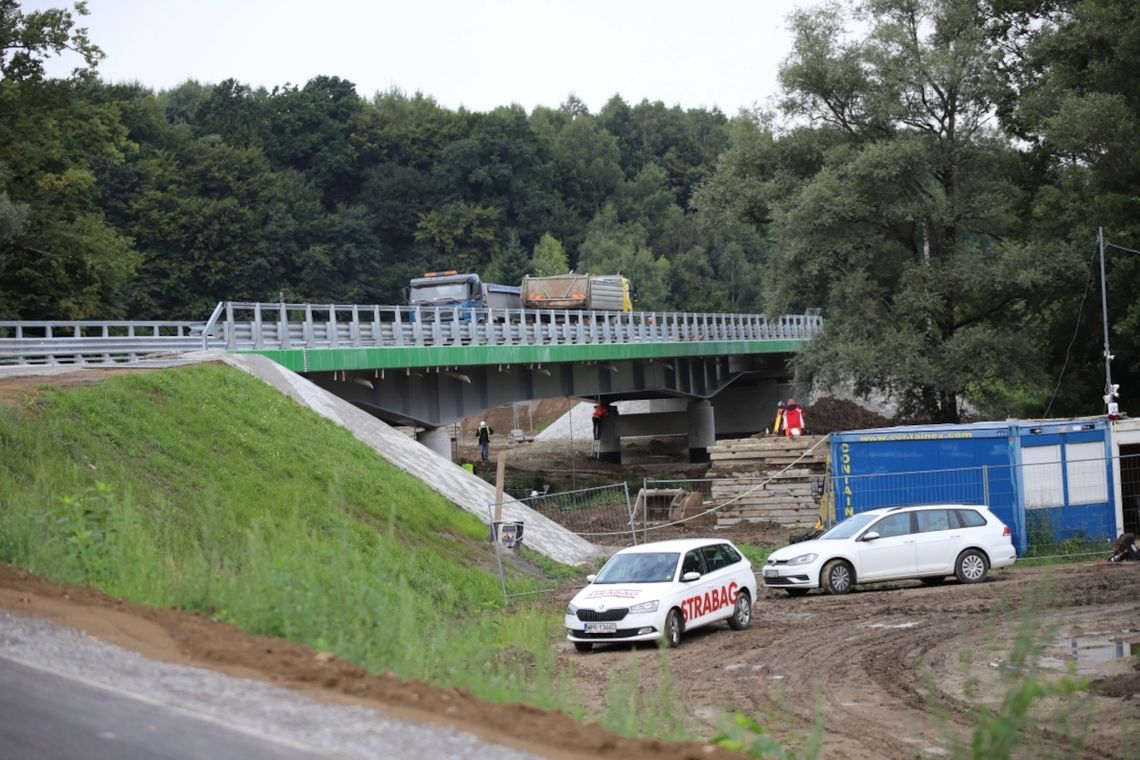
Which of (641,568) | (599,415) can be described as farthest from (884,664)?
(599,415)

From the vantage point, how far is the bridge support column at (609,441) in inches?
2827

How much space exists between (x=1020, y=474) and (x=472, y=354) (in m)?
19.6

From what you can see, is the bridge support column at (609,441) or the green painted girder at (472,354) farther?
the bridge support column at (609,441)

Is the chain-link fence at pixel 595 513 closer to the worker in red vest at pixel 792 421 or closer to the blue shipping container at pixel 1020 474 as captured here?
the worker in red vest at pixel 792 421

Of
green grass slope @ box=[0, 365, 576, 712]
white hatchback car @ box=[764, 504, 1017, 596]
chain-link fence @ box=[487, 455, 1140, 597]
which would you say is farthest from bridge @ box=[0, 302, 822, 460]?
white hatchback car @ box=[764, 504, 1017, 596]

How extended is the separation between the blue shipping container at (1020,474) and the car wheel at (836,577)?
5.45 meters

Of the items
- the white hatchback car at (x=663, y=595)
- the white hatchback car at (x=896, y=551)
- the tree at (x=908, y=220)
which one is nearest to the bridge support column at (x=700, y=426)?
the tree at (x=908, y=220)

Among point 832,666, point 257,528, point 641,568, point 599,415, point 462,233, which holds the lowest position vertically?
point 832,666

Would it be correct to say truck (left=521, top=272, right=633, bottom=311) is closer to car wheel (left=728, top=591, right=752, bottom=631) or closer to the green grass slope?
the green grass slope

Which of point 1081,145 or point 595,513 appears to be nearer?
point 595,513

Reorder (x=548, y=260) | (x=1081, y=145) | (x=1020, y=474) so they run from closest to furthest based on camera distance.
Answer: (x=1020, y=474), (x=1081, y=145), (x=548, y=260)

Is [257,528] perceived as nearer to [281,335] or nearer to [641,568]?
[641,568]

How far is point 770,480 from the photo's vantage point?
104ft

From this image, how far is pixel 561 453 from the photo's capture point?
72188 mm
